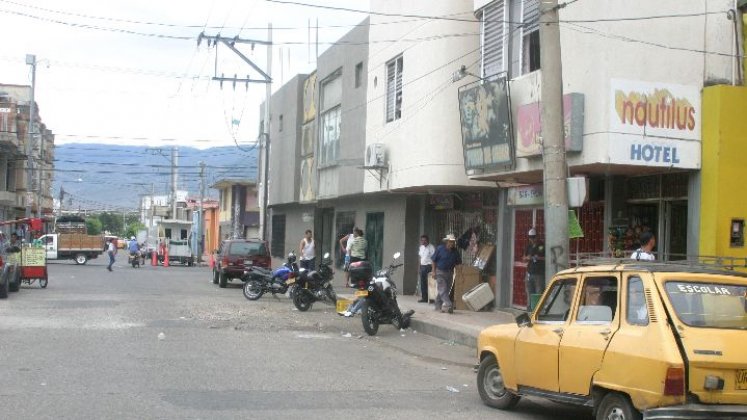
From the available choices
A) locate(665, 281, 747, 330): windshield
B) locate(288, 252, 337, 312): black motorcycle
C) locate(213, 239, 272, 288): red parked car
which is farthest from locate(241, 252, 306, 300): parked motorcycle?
locate(665, 281, 747, 330): windshield

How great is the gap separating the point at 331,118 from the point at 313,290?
11118 millimetres

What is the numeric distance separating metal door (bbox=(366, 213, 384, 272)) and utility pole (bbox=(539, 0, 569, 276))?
47.1ft

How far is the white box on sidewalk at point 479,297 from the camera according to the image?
61.5ft

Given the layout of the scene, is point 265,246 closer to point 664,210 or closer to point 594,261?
point 664,210

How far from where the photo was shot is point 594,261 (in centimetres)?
830

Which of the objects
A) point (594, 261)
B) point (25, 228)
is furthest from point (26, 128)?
point (594, 261)

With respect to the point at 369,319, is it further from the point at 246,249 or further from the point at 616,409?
the point at 246,249

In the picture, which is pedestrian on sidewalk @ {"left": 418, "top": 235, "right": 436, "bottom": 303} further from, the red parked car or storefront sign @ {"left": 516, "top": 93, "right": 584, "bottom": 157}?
the red parked car

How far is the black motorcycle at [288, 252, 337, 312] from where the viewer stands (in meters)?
20.1

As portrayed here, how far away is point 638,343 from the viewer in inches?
277

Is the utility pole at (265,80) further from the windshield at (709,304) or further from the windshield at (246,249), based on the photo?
the windshield at (709,304)

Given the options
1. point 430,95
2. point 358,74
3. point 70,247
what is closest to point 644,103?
point 430,95

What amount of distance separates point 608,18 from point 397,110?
965 centimetres

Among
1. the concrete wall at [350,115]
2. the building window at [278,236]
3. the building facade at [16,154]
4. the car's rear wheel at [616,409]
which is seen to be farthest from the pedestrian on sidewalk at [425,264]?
the building facade at [16,154]
